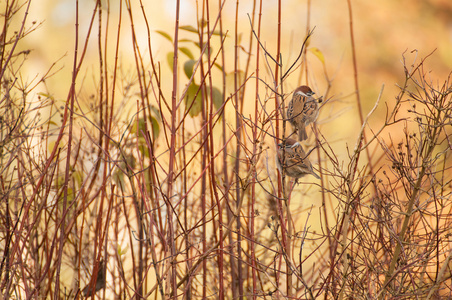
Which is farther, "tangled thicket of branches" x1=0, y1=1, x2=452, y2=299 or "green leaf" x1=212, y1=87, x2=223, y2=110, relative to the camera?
"green leaf" x1=212, y1=87, x2=223, y2=110

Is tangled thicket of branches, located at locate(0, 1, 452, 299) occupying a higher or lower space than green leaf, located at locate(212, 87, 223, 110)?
lower

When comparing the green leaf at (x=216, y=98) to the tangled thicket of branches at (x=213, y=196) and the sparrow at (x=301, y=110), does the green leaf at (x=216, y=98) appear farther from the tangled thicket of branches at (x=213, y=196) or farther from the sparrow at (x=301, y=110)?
the sparrow at (x=301, y=110)

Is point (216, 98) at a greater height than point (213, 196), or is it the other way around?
point (216, 98)

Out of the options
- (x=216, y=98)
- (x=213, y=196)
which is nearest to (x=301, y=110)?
(x=216, y=98)

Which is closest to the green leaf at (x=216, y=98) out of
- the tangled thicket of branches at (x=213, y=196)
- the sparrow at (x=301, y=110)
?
the tangled thicket of branches at (x=213, y=196)

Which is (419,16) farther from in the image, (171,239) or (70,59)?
(171,239)

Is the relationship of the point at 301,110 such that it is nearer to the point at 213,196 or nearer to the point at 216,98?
the point at 216,98

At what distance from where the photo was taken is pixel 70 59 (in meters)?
5.40

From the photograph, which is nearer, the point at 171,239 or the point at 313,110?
the point at 171,239

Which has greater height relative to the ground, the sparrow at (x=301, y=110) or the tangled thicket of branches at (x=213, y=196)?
the sparrow at (x=301, y=110)

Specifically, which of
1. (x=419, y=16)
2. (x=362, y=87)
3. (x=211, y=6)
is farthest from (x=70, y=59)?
(x=419, y=16)

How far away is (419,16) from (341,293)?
4.41 meters

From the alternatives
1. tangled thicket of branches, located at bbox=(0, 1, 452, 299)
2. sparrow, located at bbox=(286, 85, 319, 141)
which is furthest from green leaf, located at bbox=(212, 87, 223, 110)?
sparrow, located at bbox=(286, 85, 319, 141)

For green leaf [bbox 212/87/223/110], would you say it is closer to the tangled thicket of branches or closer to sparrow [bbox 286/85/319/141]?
the tangled thicket of branches
